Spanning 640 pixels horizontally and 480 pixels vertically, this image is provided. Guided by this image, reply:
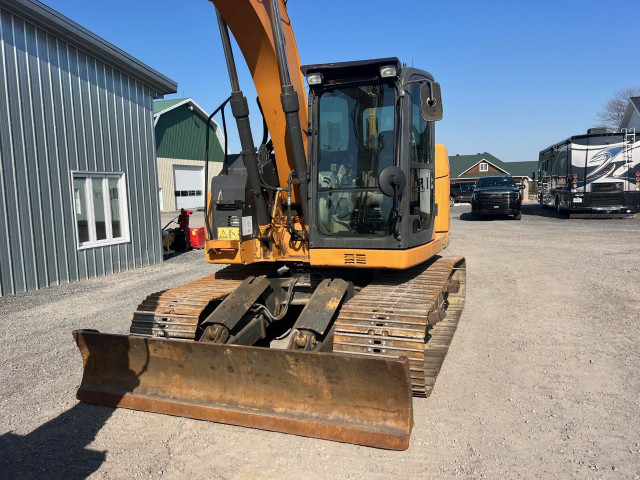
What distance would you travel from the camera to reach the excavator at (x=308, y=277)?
12.4ft

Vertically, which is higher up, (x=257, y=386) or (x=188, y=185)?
(x=188, y=185)

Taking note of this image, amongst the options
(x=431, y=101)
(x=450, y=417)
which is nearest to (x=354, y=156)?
(x=431, y=101)

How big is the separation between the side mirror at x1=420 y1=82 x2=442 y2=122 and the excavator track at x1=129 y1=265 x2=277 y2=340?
256 centimetres

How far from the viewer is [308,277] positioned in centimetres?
537

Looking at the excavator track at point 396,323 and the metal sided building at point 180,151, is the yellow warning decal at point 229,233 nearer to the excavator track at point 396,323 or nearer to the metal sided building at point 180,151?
the excavator track at point 396,323

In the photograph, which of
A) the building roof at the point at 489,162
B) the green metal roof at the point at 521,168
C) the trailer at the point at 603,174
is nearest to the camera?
the trailer at the point at 603,174

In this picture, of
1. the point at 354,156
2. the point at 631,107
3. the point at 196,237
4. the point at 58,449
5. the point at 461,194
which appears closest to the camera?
the point at 58,449

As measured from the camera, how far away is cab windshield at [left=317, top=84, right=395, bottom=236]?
465 centimetres

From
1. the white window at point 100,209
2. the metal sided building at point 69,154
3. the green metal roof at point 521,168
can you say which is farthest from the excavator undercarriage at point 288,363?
the green metal roof at point 521,168

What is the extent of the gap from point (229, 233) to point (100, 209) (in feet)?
21.3

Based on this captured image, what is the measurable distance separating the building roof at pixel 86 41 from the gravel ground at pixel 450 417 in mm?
4886

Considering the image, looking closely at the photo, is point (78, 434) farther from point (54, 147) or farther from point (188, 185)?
point (188, 185)

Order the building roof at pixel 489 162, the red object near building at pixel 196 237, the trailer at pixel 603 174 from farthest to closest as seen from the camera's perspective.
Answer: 1. the building roof at pixel 489 162
2. the trailer at pixel 603 174
3. the red object near building at pixel 196 237

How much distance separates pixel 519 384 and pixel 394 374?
169cm
